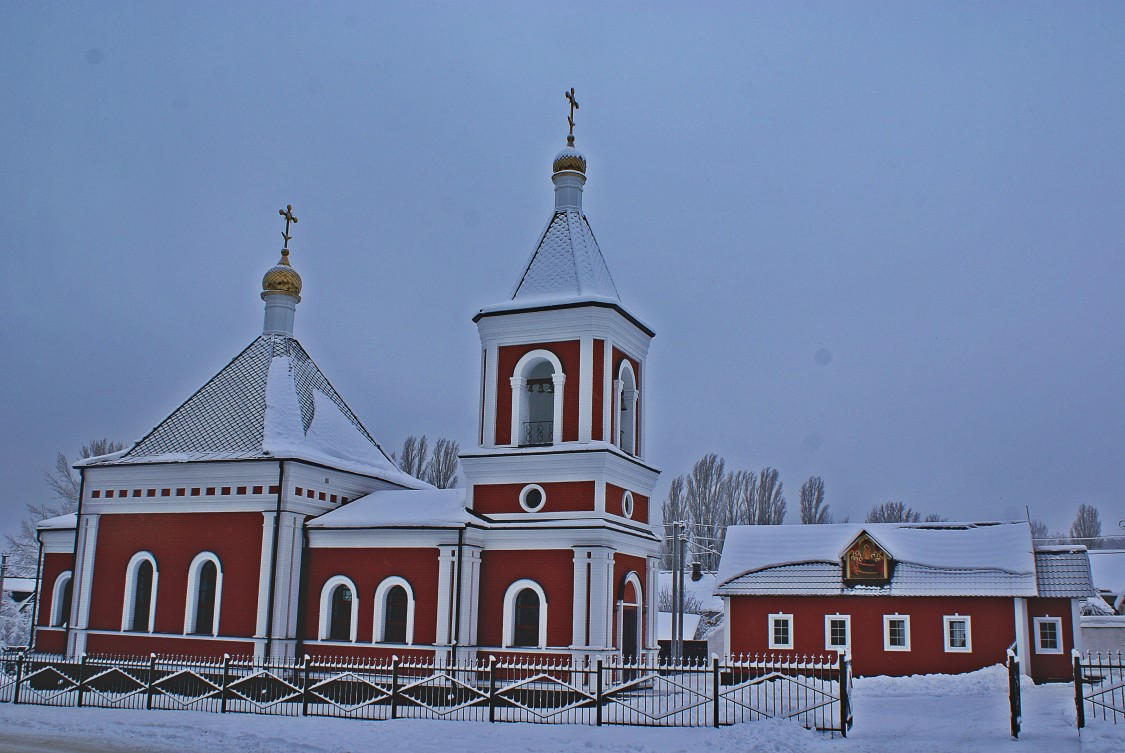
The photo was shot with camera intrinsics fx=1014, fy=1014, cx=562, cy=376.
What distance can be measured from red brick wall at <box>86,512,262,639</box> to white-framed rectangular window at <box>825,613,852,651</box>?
15.2 meters

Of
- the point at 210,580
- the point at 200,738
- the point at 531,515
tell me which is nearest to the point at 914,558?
the point at 531,515

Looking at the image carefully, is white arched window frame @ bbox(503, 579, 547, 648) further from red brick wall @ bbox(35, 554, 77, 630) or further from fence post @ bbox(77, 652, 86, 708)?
red brick wall @ bbox(35, 554, 77, 630)

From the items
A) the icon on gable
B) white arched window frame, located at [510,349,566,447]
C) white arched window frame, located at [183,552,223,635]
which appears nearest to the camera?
white arched window frame, located at [510,349,566,447]

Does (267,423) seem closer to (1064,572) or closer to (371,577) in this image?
(371,577)

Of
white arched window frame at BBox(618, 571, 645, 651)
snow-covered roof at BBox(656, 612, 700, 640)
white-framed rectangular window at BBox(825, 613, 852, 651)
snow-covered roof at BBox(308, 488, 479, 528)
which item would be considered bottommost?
snow-covered roof at BBox(656, 612, 700, 640)

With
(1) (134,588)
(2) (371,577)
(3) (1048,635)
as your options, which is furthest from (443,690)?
(3) (1048,635)

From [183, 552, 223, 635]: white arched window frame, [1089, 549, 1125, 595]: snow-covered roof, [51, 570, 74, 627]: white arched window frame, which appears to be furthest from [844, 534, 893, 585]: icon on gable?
[51, 570, 74, 627]: white arched window frame

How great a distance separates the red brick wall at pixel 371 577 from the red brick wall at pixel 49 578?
22.8 feet

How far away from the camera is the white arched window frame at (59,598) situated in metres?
23.3

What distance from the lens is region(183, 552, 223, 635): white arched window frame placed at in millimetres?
20719

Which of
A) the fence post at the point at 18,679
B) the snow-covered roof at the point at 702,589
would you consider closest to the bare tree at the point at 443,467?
the snow-covered roof at the point at 702,589

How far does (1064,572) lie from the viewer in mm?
26656

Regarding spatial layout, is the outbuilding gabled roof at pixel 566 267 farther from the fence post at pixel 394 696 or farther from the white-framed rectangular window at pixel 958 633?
the white-framed rectangular window at pixel 958 633

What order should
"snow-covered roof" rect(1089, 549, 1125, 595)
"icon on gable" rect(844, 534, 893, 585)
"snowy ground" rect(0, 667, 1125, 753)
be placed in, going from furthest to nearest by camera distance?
"snow-covered roof" rect(1089, 549, 1125, 595) → "icon on gable" rect(844, 534, 893, 585) → "snowy ground" rect(0, 667, 1125, 753)
